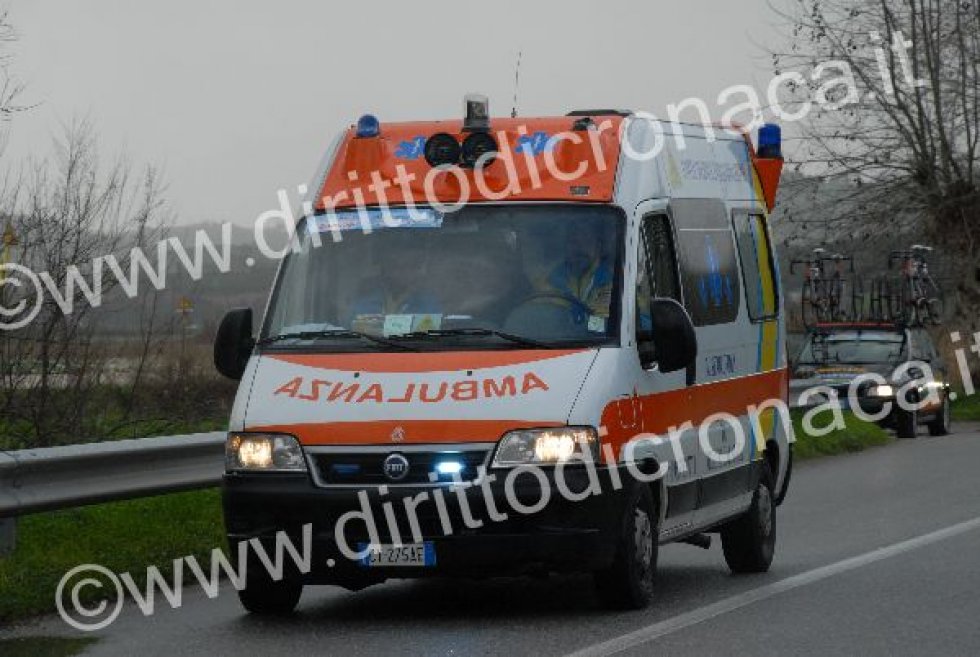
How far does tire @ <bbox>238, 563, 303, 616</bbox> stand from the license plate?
0.55 meters

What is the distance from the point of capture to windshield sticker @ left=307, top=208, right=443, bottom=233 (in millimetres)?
10984

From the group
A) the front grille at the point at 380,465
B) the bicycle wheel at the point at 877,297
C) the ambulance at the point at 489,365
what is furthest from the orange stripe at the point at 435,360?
the bicycle wheel at the point at 877,297

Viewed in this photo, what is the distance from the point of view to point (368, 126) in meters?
11.4

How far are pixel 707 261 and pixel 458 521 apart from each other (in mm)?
3026

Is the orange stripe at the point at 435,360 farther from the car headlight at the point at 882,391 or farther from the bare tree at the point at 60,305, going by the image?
Answer: the car headlight at the point at 882,391

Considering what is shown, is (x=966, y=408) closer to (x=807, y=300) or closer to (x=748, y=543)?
(x=807, y=300)

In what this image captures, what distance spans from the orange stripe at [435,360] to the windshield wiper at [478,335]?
71 millimetres

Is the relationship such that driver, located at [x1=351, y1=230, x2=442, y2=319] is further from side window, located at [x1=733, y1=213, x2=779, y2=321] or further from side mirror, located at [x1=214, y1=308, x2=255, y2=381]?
side window, located at [x1=733, y1=213, x2=779, y2=321]

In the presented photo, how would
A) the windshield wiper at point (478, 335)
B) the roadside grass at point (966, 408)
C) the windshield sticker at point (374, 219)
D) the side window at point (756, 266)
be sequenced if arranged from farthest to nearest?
the roadside grass at point (966, 408) → the side window at point (756, 266) → the windshield sticker at point (374, 219) → the windshield wiper at point (478, 335)

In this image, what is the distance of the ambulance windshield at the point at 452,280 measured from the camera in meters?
10.5

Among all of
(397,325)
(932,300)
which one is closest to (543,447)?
(397,325)

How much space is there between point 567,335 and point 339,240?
1406mm

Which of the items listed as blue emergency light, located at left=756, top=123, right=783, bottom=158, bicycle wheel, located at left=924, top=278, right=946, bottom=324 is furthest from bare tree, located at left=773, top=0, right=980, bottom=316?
blue emergency light, located at left=756, top=123, right=783, bottom=158

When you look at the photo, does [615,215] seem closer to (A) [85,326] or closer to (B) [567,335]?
(B) [567,335]
